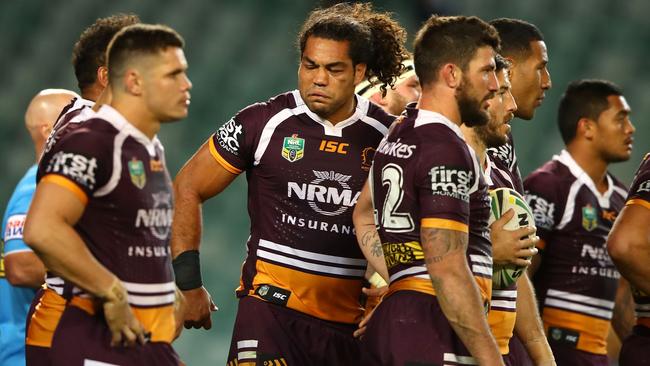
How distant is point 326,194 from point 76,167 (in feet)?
5.90

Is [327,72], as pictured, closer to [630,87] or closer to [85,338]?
[85,338]

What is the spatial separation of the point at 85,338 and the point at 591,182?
172 inches

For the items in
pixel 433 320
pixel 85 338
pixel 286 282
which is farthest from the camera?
pixel 286 282

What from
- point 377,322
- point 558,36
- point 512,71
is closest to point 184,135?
point 558,36

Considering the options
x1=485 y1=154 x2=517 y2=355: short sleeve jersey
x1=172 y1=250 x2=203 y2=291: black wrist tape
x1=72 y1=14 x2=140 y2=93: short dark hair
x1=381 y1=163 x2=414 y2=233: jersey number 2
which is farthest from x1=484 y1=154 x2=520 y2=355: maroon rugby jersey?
x1=72 y1=14 x2=140 y2=93: short dark hair

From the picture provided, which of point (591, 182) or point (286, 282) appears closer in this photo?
point (286, 282)

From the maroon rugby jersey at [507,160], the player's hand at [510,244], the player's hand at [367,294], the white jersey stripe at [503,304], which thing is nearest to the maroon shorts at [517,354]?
the white jersey stripe at [503,304]

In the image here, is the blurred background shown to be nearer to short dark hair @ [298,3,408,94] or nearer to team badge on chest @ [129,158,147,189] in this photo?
short dark hair @ [298,3,408,94]

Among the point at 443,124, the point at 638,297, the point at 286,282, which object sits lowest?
the point at 638,297

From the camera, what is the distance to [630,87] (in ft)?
43.0

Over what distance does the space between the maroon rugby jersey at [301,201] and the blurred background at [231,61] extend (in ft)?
16.6

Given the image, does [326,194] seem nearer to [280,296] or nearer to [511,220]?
[280,296]

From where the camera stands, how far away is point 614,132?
27.1 ft

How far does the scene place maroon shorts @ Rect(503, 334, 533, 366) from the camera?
5.75m
